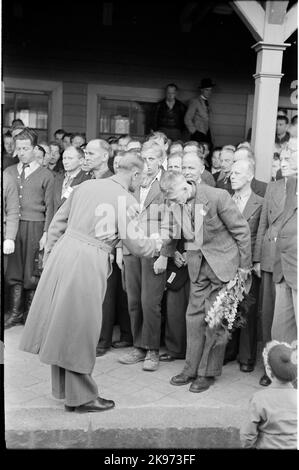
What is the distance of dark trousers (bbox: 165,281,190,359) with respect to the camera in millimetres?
4926

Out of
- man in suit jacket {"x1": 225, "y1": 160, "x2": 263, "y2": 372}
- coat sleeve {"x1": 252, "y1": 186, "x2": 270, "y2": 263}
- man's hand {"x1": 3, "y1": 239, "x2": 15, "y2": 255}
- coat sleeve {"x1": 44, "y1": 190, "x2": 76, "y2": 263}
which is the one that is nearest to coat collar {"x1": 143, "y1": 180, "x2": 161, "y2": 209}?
man in suit jacket {"x1": 225, "y1": 160, "x2": 263, "y2": 372}

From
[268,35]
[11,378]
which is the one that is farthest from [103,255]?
[268,35]

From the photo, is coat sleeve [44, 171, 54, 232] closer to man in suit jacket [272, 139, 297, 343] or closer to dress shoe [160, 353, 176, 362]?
dress shoe [160, 353, 176, 362]

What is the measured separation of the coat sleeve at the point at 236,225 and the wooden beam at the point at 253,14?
6.76 ft

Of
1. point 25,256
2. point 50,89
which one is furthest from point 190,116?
point 25,256

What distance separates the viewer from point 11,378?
4.48m

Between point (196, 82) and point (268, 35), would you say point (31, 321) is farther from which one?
point (196, 82)

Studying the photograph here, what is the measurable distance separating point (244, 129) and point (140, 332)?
546 centimetres

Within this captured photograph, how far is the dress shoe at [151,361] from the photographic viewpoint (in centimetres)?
477

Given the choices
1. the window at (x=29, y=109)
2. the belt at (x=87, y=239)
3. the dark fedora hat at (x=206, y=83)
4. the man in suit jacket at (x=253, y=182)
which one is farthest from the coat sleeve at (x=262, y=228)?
the window at (x=29, y=109)

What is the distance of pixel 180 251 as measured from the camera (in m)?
4.86

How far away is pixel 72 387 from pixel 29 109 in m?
6.03

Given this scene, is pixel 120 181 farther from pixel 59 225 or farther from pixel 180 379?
pixel 180 379
